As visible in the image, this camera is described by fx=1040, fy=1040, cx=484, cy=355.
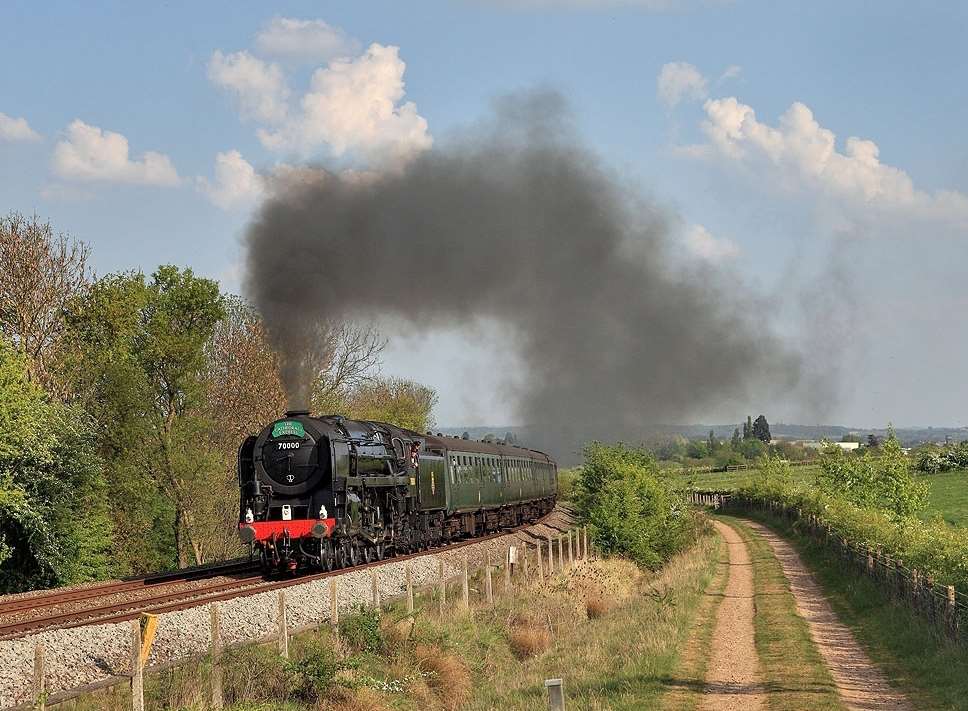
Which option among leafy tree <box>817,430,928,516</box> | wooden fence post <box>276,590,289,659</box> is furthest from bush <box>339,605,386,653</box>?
leafy tree <box>817,430,928,516</box>

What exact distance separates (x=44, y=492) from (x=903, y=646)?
79.1 feet

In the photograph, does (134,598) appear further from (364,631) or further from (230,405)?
(230,405)

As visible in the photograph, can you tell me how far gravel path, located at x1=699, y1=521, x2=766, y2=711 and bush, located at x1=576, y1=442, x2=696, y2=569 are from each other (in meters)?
5.82

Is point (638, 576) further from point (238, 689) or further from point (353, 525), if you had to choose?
point (238, 689)

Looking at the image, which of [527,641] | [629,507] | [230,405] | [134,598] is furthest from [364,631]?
[230,405]

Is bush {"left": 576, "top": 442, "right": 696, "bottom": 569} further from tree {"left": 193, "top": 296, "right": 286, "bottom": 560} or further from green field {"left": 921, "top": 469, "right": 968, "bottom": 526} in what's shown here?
green field {"left": 921, "top": 469, "right": 968, "bottom": 526}

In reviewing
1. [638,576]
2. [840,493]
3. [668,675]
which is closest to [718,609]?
[638,576]

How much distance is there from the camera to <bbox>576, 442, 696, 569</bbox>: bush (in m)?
38.2

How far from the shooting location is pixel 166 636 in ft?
49.8

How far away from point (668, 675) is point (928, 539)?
12.6 metres

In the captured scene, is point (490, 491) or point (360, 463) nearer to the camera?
point (360, 463)

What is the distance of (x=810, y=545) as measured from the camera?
43.9m

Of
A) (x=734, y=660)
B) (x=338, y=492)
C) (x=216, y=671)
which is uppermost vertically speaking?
(x=338, y=492)

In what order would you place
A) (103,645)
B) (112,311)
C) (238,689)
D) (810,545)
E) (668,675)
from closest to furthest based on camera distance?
(238,689) < (103,645) < (668,675) < (112,311) < (810,545)
